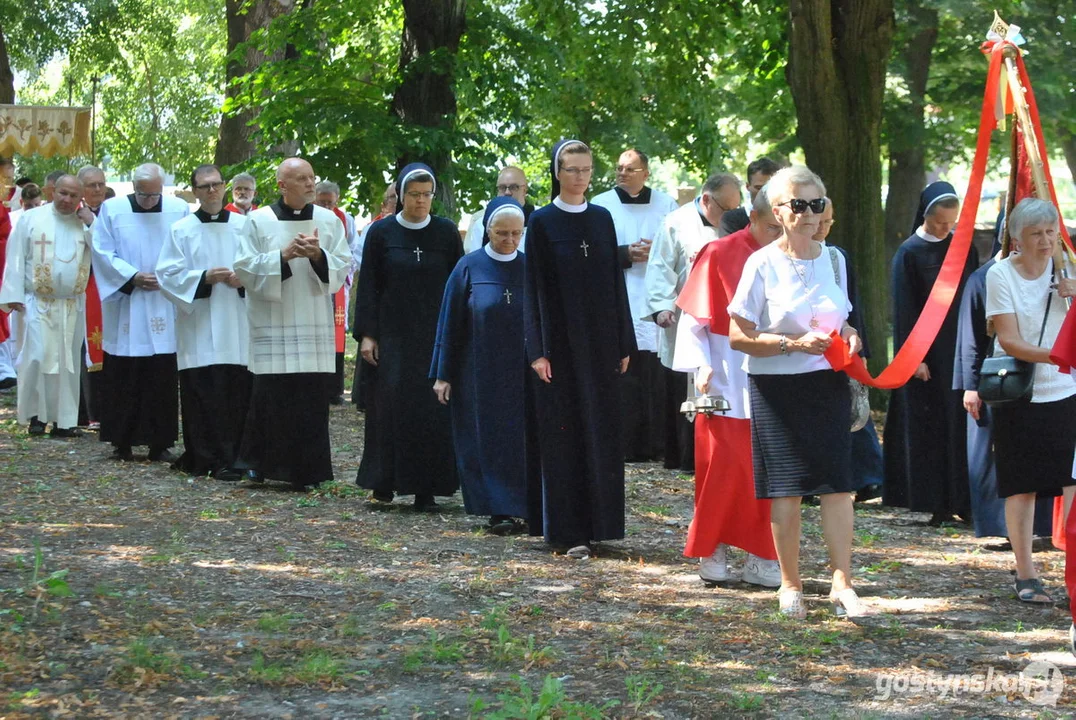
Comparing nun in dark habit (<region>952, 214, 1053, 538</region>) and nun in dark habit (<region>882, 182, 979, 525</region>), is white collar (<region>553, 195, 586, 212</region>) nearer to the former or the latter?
nun in dark habit (<region>952, 214, 1053, 538</region>)

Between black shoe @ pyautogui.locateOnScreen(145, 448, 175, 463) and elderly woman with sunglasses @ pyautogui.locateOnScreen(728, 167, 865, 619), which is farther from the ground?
elderly woman with sunglasses @ pyautogui.locateOnScreen(728, 167, 865, 619)

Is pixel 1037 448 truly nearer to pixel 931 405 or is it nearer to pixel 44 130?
pixel 931 405

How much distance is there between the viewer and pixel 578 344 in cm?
834

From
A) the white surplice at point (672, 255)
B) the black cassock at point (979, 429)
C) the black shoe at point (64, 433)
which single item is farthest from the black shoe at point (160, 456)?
the black cassock at point (979, 429)

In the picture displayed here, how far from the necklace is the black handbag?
115 cm

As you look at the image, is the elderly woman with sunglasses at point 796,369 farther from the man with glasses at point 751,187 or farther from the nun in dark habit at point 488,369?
the nun in dark habit at point 488,369

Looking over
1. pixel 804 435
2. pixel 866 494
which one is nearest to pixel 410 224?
pixel 866 494

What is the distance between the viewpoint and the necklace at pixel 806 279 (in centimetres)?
650

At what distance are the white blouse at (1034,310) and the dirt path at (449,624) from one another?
1.01 m

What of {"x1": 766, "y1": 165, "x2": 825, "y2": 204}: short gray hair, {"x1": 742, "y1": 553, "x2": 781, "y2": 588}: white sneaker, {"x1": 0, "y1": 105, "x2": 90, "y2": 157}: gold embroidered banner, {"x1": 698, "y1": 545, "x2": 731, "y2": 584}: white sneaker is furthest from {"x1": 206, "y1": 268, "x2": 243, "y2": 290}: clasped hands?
{"x1": 0, "y1": 105, "x2": 90, "y2": 157}: gold embroidered banner

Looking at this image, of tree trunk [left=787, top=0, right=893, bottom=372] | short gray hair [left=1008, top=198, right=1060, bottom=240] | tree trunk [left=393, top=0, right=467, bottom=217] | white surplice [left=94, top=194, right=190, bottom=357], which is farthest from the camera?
tree trunk [left=393, top=0, right=467, bottom=217]

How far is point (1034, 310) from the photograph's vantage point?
285 inches

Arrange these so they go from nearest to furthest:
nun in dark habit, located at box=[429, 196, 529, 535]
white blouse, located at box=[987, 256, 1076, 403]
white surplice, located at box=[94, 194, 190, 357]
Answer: white blouse, located at box=[987, 256, 1076, 403]
nun in dark habit, located at box=[429, 196, 529, 535]
white surplice, located at box=[94, 194, 190, 357]

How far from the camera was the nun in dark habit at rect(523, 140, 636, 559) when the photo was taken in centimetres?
834
